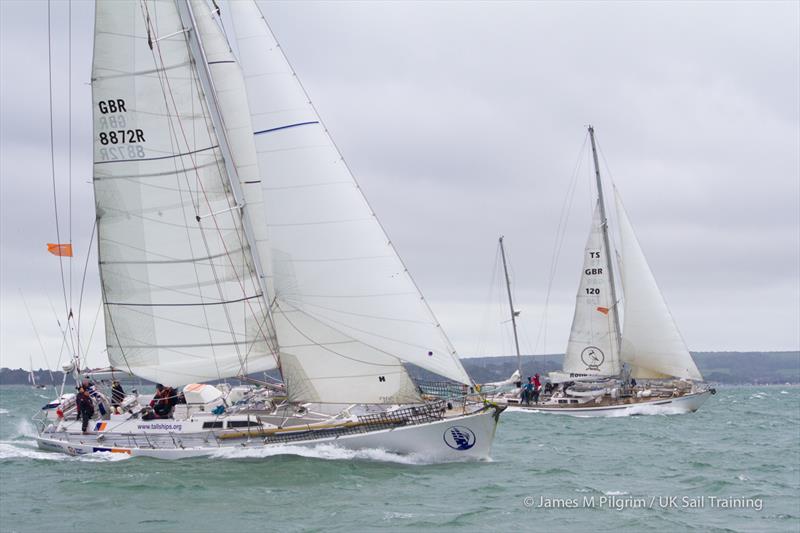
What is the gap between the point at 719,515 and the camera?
58.8 ft

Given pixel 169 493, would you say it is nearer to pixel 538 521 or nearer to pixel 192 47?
pixel 538 521

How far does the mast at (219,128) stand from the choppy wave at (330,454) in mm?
2550

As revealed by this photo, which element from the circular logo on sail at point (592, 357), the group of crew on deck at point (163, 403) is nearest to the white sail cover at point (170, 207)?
the group of crew on deck at point (163, 403)

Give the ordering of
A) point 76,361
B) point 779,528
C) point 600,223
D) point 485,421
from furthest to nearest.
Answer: point 600,223
point 76,361
point 485,421
point 779,528

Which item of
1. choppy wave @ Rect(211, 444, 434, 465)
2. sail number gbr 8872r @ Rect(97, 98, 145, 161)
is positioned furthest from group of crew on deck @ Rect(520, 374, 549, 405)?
sail number gbr 8872r @ Rect(97, 98, 145, 161)

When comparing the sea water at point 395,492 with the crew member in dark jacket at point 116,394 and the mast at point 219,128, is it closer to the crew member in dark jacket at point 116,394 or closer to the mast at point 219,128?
the crew member in dark jacket at point 116,394

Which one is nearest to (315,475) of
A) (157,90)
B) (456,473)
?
(456,473)

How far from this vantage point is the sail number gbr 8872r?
2492 centimetres

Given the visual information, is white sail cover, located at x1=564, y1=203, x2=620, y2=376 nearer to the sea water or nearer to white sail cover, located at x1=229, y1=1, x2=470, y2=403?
the sea water

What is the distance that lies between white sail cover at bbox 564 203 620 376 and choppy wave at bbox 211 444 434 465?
29178mm

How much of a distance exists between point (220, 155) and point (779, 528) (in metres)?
16.1

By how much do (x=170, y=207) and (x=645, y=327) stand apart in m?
30.7

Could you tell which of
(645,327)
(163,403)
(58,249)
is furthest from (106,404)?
(645,327)

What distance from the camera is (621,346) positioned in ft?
161
